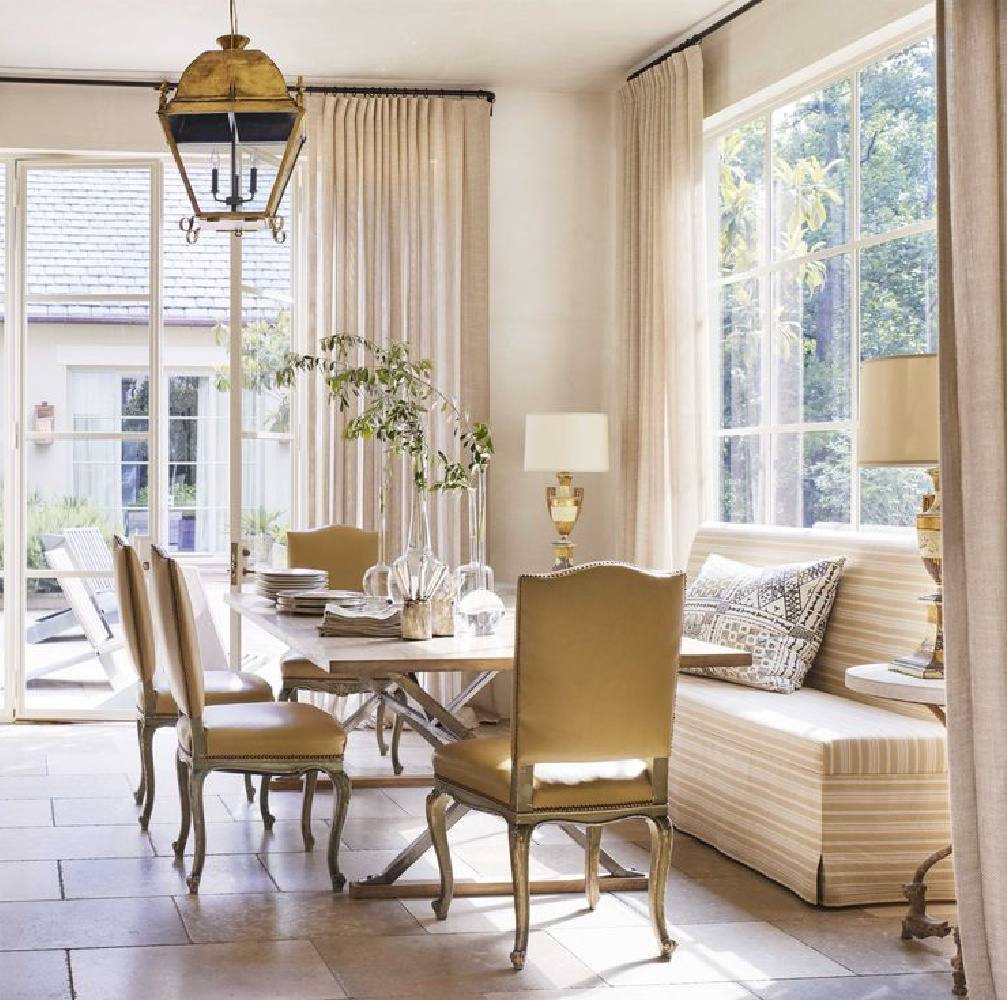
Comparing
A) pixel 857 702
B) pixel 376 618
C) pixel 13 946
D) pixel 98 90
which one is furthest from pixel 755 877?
pixel 98 90

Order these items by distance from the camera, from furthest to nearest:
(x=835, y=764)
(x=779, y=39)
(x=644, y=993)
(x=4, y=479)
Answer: (x=4, y=479) < (x=779, y=39) < (x=835, y=764) < (x=644, y=993)

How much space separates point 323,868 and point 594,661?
55.5 inches

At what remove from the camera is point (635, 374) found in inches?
263

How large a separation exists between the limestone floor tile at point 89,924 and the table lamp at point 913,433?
2.11m

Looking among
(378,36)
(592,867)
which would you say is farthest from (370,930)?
(378,36)

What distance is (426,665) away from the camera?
3.65 meters

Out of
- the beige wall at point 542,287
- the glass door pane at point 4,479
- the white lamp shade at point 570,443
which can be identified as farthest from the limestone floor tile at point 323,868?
the glass door pane at point 4,479

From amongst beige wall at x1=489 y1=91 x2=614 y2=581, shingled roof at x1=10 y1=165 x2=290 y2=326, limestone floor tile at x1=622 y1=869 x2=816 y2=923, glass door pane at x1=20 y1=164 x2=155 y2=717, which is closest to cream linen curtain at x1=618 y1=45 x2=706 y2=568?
beige wall at x1=489 y1=91 x2=614 y2=581

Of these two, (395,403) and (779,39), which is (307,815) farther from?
(779,39)

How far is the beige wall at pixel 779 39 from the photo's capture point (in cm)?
506

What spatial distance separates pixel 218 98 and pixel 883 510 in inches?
109

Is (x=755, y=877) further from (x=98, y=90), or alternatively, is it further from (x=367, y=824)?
(x=98, y=90)

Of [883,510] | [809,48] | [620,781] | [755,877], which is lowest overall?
[755,877]

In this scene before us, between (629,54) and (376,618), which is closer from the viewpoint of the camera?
(376,618)
